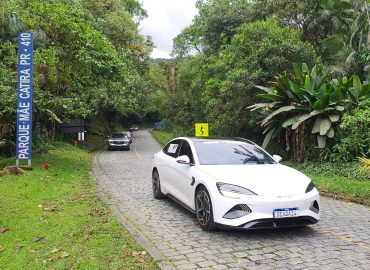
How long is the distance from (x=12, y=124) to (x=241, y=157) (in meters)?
12.0

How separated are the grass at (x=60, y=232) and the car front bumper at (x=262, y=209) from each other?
1.35 m

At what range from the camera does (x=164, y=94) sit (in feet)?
176

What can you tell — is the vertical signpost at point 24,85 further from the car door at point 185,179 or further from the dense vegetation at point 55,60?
the car door at point 185,179

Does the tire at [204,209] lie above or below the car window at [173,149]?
below

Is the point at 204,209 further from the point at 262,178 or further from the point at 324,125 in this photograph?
the point at 324,125

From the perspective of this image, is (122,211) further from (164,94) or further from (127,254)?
(164,94)

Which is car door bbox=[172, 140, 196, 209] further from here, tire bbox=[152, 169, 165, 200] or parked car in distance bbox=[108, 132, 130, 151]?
parked car in distance bbox=[108, 132, 130, 151]

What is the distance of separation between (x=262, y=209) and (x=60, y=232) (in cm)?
324

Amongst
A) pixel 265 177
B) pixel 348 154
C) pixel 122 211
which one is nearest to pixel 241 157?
pixel 265 177

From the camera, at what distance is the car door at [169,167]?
8.47 metres

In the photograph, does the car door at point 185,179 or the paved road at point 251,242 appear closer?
the paved road at point 251,242

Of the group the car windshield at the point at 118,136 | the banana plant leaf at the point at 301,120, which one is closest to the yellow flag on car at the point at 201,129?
the banana plant leaf at the point at 301,120

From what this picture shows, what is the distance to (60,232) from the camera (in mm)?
6602

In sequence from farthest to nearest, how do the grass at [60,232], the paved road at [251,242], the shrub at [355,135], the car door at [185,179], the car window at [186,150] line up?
the shrub at [355,135] < the car window at [186,150] < the car door at [185,179] < the grass at [60,232] < the paved road at [251,242]
